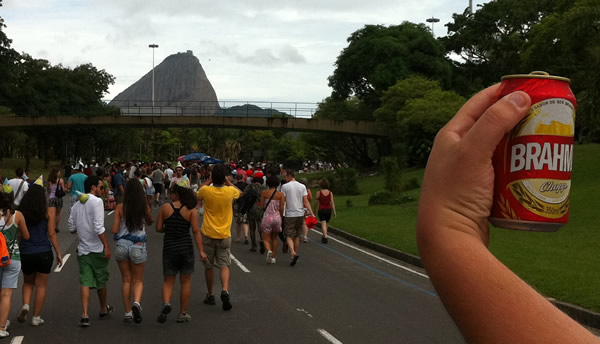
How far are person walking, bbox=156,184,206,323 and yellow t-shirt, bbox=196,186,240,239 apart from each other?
0.90 meters

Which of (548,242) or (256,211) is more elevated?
(256,211)

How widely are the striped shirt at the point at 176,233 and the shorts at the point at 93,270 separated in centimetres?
93

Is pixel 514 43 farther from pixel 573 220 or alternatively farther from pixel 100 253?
pixel 100 253

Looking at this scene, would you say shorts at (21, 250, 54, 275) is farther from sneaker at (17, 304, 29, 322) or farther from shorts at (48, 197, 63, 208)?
shorts at (48, 197, 63, 208)

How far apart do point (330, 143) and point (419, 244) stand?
2971 inches

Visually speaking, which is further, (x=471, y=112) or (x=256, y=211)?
(x=256, y=211)

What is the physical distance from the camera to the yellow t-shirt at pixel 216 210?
1057 centimetres

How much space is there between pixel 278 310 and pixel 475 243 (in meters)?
9.17

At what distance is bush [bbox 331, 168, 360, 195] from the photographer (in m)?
42.1

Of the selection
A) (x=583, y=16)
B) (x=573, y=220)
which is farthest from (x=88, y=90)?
(x=573, y=220)

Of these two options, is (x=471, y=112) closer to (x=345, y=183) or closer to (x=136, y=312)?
(x=136, y=312)

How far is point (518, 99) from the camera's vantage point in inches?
61.1

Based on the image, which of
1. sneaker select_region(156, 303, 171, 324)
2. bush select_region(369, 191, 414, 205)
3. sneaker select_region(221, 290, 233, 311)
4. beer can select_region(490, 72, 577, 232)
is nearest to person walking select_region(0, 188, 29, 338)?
sneaker select_region(156, 303, 171, 324)

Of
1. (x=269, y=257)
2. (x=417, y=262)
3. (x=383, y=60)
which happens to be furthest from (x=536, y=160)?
(x=383, y=60)
